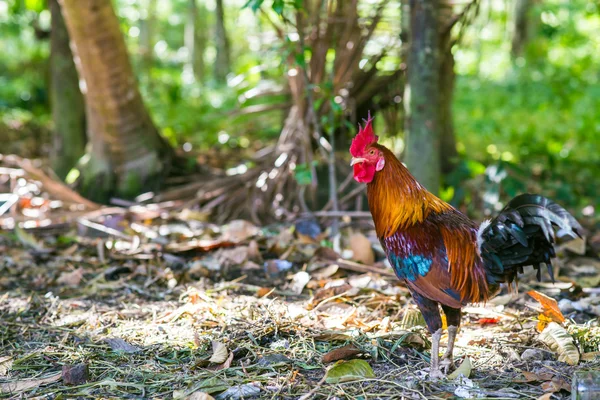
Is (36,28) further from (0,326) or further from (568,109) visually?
(568,109)

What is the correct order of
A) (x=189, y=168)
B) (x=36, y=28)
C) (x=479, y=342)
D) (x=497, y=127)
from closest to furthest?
(x=479, y=342) → (x=189, y=168) → (x=36, y=28) → (x=497, y=127)

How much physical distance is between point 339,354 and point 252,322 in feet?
2.07

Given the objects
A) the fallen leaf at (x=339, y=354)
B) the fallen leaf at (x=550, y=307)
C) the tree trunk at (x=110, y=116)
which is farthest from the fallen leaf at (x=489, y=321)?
the tree trunk at (x=110, y=116)

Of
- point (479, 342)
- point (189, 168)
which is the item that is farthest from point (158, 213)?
point (479, 342)

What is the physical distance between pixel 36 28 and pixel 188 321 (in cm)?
617

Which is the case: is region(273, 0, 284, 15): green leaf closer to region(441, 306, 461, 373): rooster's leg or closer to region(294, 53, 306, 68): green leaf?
region(294, 53, 306, 68): green leaf

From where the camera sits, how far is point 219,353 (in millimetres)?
3039

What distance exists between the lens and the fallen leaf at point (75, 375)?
2818mm

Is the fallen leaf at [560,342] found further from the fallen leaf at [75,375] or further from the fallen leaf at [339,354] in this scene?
the fallen leaf at [75,375]

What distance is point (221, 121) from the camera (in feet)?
31.6

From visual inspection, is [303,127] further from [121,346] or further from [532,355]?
[532,355]

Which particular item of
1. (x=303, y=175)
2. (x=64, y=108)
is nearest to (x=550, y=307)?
(x=303, y=175)

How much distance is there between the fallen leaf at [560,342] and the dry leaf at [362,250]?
58.5 inches

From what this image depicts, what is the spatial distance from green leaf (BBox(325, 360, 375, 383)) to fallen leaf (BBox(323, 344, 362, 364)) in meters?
0.11
